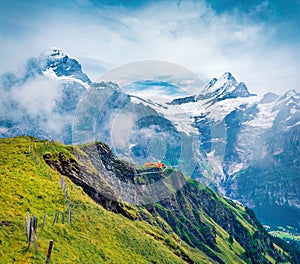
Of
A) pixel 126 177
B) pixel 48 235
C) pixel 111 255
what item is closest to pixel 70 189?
pixel 111 255

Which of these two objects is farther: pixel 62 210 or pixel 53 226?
pixel 62 210

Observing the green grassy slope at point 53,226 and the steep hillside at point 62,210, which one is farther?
the steep hillside at point 62,210

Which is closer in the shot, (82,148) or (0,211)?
(0,211)

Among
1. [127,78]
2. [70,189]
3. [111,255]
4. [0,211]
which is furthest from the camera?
[70,189]

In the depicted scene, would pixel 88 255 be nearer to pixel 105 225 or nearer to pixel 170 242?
pixel 105 225

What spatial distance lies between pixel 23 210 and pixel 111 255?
18866mm

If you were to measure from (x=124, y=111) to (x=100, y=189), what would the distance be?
Answer: 79.7 ft

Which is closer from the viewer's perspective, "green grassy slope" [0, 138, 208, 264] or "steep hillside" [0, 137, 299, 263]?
"green grassy slope" [0, 138, 208, 264]

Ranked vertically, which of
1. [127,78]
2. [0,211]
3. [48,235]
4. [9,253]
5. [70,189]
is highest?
[127,78]

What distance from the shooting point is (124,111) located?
316 ft

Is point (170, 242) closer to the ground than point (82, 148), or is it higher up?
closer to the ground

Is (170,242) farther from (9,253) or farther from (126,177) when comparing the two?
(9,253)

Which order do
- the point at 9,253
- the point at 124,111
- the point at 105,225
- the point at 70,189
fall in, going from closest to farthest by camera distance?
the point at 9,253
the point at 105,225
the point at 70,189
the point at 124,111

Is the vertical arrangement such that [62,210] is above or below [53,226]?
above
